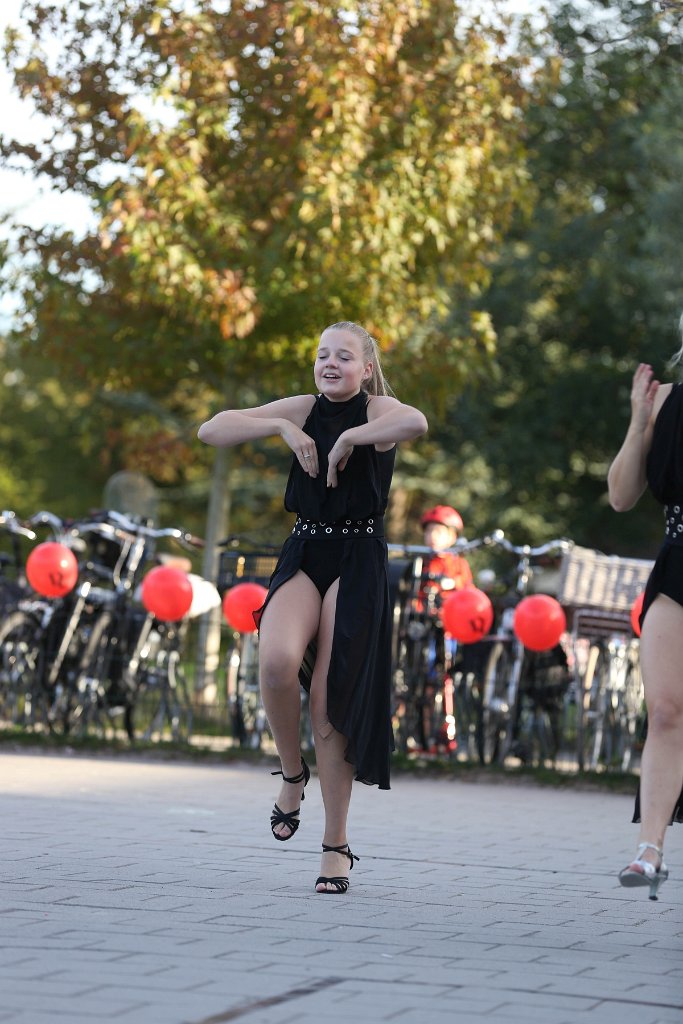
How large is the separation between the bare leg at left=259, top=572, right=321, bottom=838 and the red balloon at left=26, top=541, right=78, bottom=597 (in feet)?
17.3

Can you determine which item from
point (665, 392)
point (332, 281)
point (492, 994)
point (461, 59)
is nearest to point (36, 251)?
point (332, 281)

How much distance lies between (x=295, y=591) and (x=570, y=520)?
2336 centimetres

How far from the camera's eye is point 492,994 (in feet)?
13.3

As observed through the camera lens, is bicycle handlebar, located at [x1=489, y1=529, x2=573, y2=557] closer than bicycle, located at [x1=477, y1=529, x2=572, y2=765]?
Yes

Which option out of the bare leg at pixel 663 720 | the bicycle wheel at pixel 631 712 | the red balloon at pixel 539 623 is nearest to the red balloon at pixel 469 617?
the red balloon at pixel 539 623

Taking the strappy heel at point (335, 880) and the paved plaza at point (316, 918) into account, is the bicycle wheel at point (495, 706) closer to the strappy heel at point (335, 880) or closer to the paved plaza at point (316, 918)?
the paved plaza at point (316, 918)

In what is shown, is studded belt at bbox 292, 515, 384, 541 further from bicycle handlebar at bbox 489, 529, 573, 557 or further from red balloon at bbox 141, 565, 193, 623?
red balloon at bbox 141, 565, 193, 623

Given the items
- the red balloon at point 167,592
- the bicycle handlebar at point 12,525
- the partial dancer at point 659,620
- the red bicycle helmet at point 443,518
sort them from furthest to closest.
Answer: the red bicycle helmet at point 443,518, the bicycle handlebar at point 12,525, the red balloon at point 167,592, the partial dancer at point 659,620

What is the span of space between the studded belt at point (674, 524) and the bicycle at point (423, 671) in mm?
5775

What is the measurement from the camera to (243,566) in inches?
452

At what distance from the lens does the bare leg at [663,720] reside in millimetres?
5105

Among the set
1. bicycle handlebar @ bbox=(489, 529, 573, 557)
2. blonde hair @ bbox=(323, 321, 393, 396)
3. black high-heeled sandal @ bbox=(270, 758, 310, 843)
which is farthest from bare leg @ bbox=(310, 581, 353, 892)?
bicycle handlebar @ bbox=(489, 529, 573, 557)

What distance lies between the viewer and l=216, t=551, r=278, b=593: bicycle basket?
11.4 meters

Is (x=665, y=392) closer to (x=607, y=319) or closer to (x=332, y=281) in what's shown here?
(x=332, y=281)
